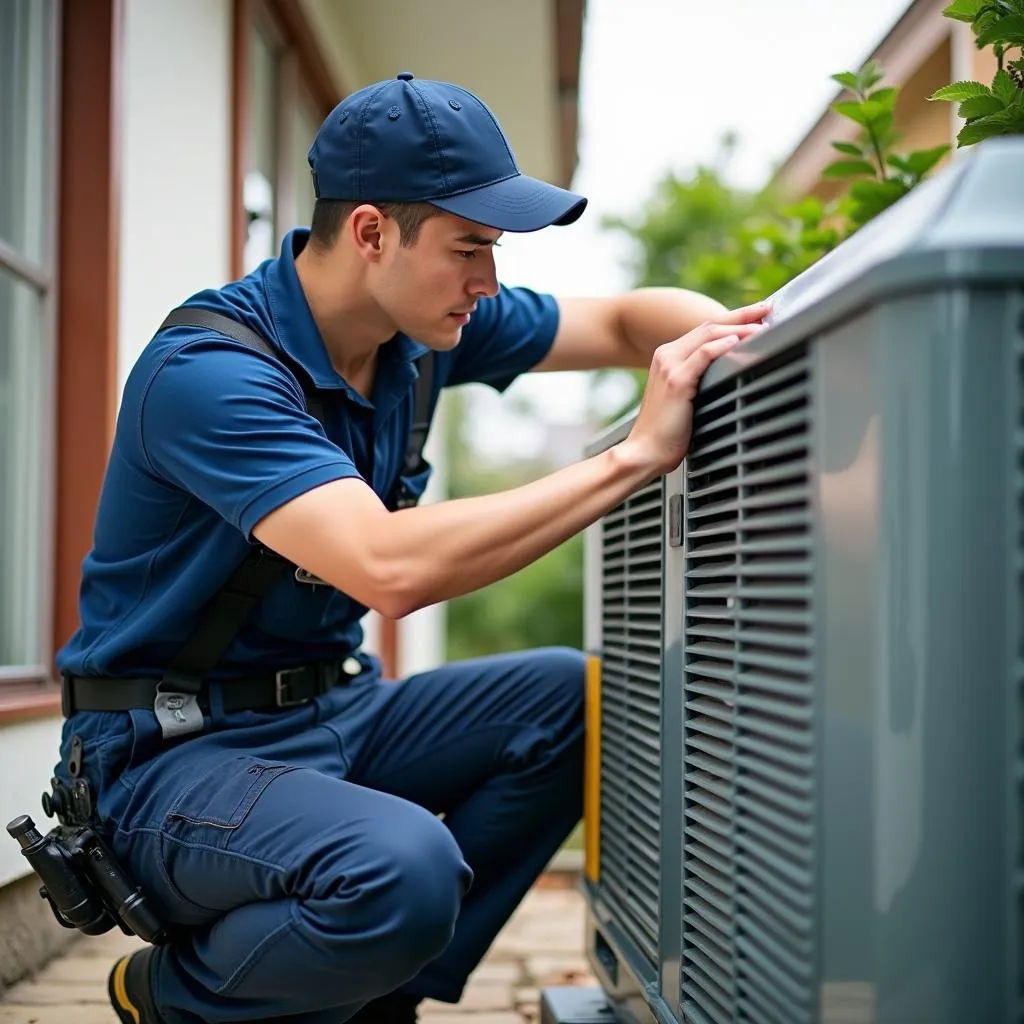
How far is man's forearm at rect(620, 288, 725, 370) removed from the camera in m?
2.27

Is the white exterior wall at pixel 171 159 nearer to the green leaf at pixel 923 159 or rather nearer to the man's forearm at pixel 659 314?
the man's forearm at pixel 659 314

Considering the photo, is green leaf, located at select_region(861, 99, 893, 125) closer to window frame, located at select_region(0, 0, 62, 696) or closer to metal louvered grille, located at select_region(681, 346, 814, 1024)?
metal louvered grille, located at select_region(681, 346, 814, 1024)

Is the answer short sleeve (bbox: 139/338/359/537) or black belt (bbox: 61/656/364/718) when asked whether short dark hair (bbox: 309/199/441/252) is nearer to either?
short sleeve (bbox: 139/338/359/537)

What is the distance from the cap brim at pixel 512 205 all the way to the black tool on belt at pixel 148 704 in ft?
1.22

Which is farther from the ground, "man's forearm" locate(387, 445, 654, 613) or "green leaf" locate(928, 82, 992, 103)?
"green leaf" locate(928, 82, 992, 103)

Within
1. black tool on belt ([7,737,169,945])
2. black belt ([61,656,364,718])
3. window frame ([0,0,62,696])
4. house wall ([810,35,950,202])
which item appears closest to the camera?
black tool on belt ([7,737,169,945])

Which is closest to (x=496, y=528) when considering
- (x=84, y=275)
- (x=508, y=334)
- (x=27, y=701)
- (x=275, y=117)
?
(x=508, y=334)

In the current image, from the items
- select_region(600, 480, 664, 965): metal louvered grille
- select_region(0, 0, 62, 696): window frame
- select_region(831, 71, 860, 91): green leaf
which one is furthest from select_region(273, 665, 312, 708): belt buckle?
select_region(831, 71, 860, 91): green leaf

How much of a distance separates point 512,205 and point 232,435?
0.58m

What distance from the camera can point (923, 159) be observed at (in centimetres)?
240

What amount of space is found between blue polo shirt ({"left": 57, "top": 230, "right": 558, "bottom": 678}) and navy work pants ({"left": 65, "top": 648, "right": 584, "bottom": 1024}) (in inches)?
4.8

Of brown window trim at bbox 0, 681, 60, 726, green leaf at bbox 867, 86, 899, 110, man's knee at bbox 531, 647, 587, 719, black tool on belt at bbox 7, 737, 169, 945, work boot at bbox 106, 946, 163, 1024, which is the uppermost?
green leaf at bbox 867, 86, 899, 110

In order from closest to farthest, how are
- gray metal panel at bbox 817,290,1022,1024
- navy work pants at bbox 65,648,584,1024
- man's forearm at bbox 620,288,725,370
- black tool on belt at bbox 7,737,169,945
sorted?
gray metal panel at bbox 817,290,1022,1024
navy work pants at bbox 65,648,584,1024
black tool on belt at bbox 7,737,169,945
man's forearm at bbox 620,288,725,370

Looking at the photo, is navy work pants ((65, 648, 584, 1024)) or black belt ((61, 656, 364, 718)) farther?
black belt ((61, 656, 364, 718))
